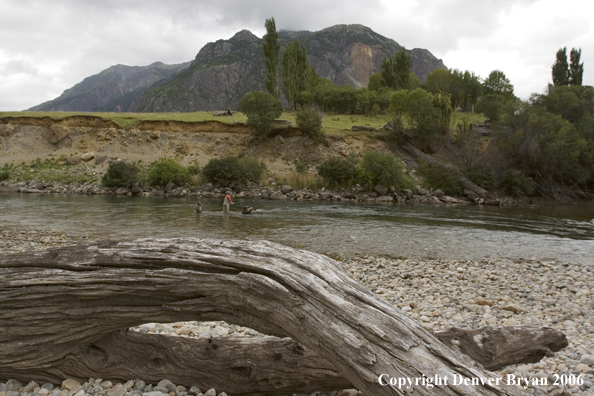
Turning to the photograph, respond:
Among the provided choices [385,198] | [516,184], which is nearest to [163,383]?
[385,198]

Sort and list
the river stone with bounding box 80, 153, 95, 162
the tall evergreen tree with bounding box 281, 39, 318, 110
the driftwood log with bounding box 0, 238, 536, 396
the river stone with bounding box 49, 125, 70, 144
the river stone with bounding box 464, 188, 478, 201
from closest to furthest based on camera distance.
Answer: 1. the driftwood log with bounding box 0, 238, 536, 396
2. the river stone with bounding box 464, 188, 478, 201
3. the river stone with bounding box 80, 153, 95, 162
4. the river stone with bounding box 49, 125, 70, 144
5. the tall evergreen tree with bounding box 281, 39, 318, 110

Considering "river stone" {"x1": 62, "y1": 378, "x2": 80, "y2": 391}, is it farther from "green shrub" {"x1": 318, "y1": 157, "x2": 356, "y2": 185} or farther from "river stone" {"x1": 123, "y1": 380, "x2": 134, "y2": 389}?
"green shrub" {"x1": 318, "y1": 157, "x2": 356, "y2": 185}

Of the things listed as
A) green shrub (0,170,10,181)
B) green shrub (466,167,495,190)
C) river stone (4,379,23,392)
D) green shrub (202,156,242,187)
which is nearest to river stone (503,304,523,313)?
river stone (4,379,23,392)

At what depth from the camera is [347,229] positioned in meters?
18.3

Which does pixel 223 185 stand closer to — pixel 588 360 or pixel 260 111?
pixel 260 111

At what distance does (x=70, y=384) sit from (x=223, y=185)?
36463 millimetres

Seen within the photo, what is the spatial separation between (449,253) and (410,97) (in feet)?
138

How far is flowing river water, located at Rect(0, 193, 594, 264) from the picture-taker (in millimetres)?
13805

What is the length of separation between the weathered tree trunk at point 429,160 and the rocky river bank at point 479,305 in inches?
1127

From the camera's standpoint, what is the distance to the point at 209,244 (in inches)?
147

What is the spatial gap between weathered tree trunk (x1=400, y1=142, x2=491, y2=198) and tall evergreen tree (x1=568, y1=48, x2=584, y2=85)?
129 ft

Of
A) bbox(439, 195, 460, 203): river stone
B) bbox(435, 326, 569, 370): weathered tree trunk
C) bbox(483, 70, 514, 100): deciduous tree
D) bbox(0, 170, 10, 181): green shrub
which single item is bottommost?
bbox(439, 195, 460, 203): river stone

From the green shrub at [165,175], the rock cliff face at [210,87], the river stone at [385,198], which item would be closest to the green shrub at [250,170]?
the green shrub at [165,175]

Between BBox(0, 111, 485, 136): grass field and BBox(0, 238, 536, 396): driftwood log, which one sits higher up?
BBox(0, 111, 485, 136): grass field
